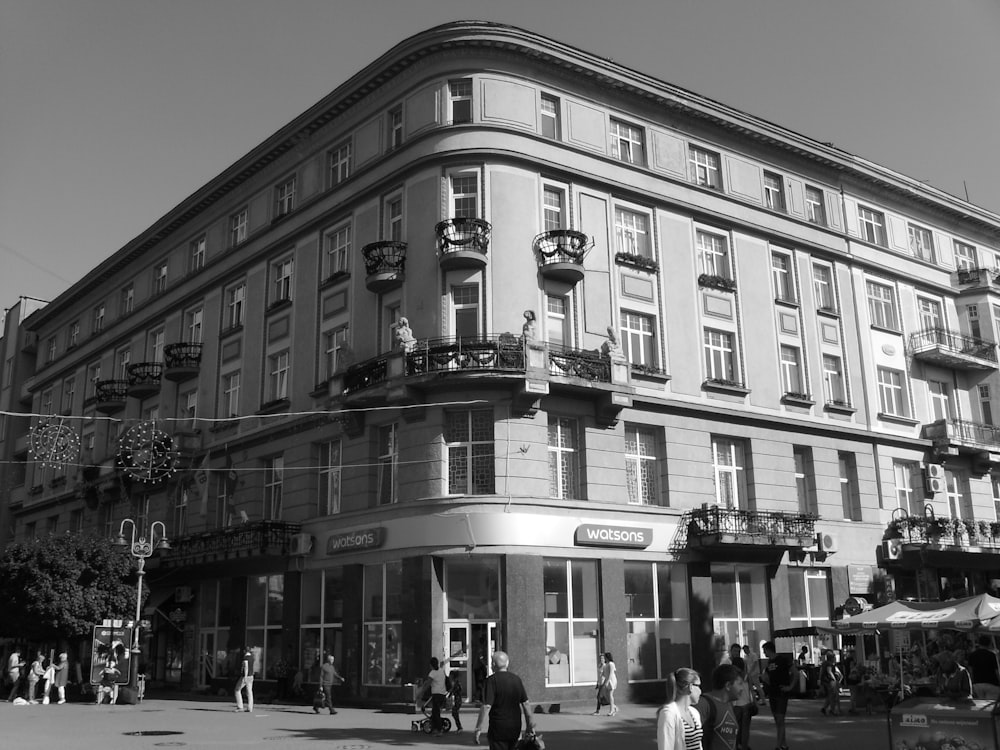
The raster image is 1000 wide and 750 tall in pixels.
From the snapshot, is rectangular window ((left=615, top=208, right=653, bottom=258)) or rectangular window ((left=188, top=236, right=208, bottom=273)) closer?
rectangular window ((left=615, top=208, right=653, bottom=258))

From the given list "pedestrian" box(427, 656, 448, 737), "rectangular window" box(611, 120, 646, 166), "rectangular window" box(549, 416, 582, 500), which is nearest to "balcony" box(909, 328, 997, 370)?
"rectangular window" box(611, 120, 646, 166)

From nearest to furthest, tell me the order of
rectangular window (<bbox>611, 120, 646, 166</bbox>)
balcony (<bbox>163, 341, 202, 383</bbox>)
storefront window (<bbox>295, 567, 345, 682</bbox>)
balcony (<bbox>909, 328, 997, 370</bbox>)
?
storefront window (<bbox>295, 567, 345, 682</bbox>), rectangular window (<bbox>611, 120, 646, 166</bbox>), balcony (<bbox>909, 328, 997, 370</bbox>), balcony (<bbox>163, 341, 202, 383</bbox>)

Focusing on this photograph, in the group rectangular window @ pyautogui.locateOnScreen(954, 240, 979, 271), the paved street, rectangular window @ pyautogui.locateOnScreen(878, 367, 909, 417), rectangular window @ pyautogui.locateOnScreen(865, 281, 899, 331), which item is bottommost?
the paved street

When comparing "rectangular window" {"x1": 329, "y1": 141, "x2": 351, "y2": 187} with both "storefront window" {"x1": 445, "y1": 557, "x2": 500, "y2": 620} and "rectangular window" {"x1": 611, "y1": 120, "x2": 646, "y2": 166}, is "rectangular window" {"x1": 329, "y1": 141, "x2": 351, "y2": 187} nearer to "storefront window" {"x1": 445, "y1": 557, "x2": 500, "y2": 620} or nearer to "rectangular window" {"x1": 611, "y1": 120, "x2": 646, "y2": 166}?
"rectangular window" {"x1": 611, "y1": 120, "x2": 646, "y2": 166}

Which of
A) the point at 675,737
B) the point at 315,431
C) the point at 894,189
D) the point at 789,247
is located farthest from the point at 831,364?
the point at 675,737

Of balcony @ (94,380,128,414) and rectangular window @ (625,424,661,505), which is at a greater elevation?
balcony @ (94,380,128,414)

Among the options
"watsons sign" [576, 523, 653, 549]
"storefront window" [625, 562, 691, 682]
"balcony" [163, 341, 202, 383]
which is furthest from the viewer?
"balcony" [163, 341, 202, 383]

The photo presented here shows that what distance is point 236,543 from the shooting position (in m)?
33.8

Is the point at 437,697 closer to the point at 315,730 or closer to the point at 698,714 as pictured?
the point at 315,730

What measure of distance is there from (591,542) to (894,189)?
22945 mm

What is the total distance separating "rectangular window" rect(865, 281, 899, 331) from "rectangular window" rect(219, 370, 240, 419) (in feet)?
Result: 83.9

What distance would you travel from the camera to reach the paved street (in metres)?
18.9

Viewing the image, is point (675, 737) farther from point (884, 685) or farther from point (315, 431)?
point (315, 431)

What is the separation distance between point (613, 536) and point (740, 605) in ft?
20.2
